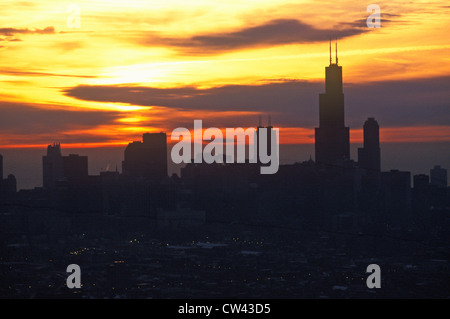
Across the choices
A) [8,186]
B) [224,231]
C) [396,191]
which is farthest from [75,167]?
[396,191]

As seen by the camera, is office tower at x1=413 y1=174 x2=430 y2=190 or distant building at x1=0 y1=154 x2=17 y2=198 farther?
office tower at x1=413 y1=174 x2=430 y2=190

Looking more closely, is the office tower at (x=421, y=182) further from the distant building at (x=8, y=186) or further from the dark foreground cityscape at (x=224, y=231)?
the distant building at (x=8, y=186)

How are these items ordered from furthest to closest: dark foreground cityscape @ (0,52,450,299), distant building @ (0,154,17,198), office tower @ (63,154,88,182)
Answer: office tower @ (63,154,88,182), distant building @ (0,154,17,198), dark foreground cityscape @ (0,52,450,299)

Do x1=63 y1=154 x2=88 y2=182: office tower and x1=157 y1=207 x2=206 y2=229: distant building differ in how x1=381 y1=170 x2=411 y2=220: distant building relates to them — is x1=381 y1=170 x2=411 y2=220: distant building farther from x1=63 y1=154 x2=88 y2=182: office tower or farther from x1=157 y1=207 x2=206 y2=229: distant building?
x1=63 y1=154 x2=88 y2=182: office tower

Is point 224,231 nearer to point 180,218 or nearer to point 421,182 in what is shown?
point 180,218

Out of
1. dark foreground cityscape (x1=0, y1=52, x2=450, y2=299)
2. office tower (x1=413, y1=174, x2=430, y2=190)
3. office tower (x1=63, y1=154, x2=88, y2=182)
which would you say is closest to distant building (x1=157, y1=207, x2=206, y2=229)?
dark foreground cityscape (x1=0, y1=52, x2=450, y2=299)

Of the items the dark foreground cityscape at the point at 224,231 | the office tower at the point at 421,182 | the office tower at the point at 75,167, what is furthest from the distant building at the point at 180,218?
the office tower at the point at 421,182
